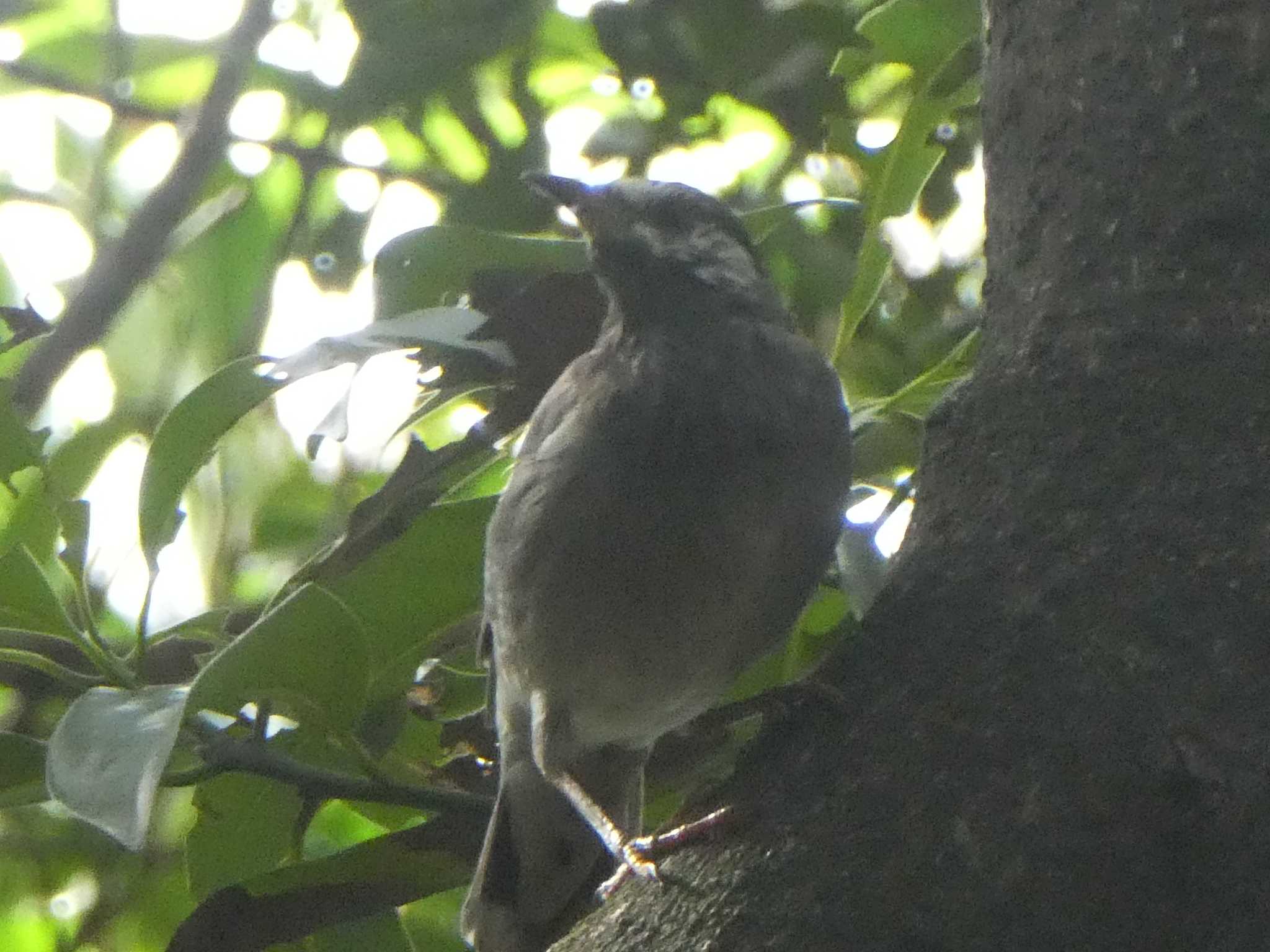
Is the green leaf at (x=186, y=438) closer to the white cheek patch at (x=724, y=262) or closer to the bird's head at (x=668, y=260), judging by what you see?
the bird's head at (x=668, y=260)

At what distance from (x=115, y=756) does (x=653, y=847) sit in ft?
2.16

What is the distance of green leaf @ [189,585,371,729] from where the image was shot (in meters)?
2.10

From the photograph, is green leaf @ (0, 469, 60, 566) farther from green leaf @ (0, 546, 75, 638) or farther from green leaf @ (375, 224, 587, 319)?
green leaf @ (375, 224, 587, 319)

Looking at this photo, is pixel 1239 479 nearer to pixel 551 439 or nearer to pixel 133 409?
pixel 551 439

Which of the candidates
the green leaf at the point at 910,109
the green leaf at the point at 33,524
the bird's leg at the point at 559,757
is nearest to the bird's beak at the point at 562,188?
the green leaf at the point at 910,109

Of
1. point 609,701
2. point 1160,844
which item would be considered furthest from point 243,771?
point 1160,844

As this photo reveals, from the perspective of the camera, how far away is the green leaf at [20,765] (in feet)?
7.64

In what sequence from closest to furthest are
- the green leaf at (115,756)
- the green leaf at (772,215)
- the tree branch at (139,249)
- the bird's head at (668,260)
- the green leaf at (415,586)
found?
1. the green leaf at (115,756)
2. the green leaf at (415,586)
3. the green leaf at (772,215)
4. the bird's head at (668,260)
5. the tree branch at (139,249)

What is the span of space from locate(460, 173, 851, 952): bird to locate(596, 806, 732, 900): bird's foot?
2cm

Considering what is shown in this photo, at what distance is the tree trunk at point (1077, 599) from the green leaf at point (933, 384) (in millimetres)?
304

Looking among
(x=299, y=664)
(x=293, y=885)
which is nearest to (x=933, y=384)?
(x=299, y=664)

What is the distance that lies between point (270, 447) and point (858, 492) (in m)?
1.59

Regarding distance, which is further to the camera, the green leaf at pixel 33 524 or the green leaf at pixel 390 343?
the green leaf at pixel 33 524

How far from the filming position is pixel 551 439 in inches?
104
